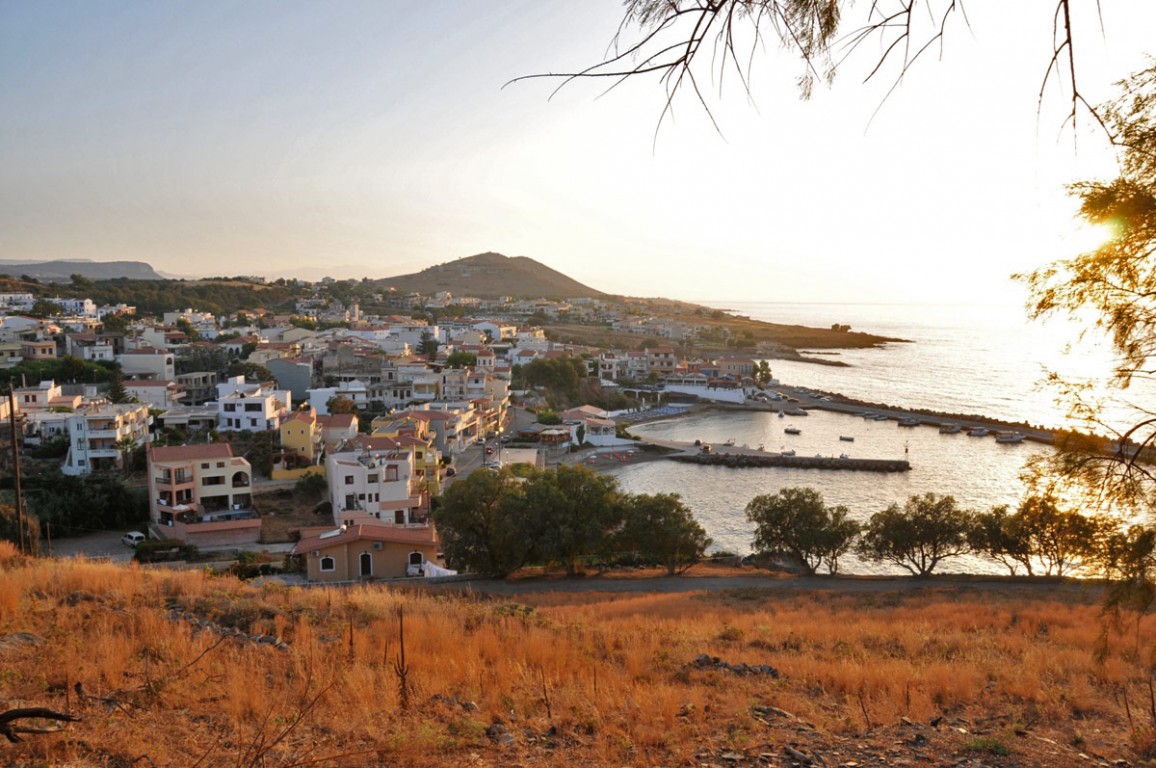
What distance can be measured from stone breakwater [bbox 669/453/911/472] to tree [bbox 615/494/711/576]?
11.7m

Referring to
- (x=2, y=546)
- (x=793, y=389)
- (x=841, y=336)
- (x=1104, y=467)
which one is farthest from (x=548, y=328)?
(x=1104, y=467)

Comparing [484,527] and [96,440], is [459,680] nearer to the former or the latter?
[484,527]

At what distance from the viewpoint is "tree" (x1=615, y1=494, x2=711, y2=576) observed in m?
11.5

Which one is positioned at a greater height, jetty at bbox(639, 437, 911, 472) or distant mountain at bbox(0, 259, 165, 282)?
distant mountain at bbox(0, 259, 165, 282)

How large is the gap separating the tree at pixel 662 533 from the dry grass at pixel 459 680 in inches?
219

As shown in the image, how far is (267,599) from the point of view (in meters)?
4.98

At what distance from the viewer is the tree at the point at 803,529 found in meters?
12.0

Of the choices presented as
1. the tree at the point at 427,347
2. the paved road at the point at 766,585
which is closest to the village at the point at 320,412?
the tree at the point at 427,347

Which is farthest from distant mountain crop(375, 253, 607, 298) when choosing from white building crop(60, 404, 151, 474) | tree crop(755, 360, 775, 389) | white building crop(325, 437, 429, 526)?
white building crop(325, 437, 429, 526)

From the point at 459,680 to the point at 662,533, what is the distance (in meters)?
8.46

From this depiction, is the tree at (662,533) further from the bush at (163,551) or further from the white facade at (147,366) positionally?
the white facade at (147,366)

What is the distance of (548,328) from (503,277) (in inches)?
2354

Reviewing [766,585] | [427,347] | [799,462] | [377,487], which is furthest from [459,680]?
[427,347]

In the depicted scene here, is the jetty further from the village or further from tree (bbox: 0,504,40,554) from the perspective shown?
tree (bbox: 0,504,40,554)
